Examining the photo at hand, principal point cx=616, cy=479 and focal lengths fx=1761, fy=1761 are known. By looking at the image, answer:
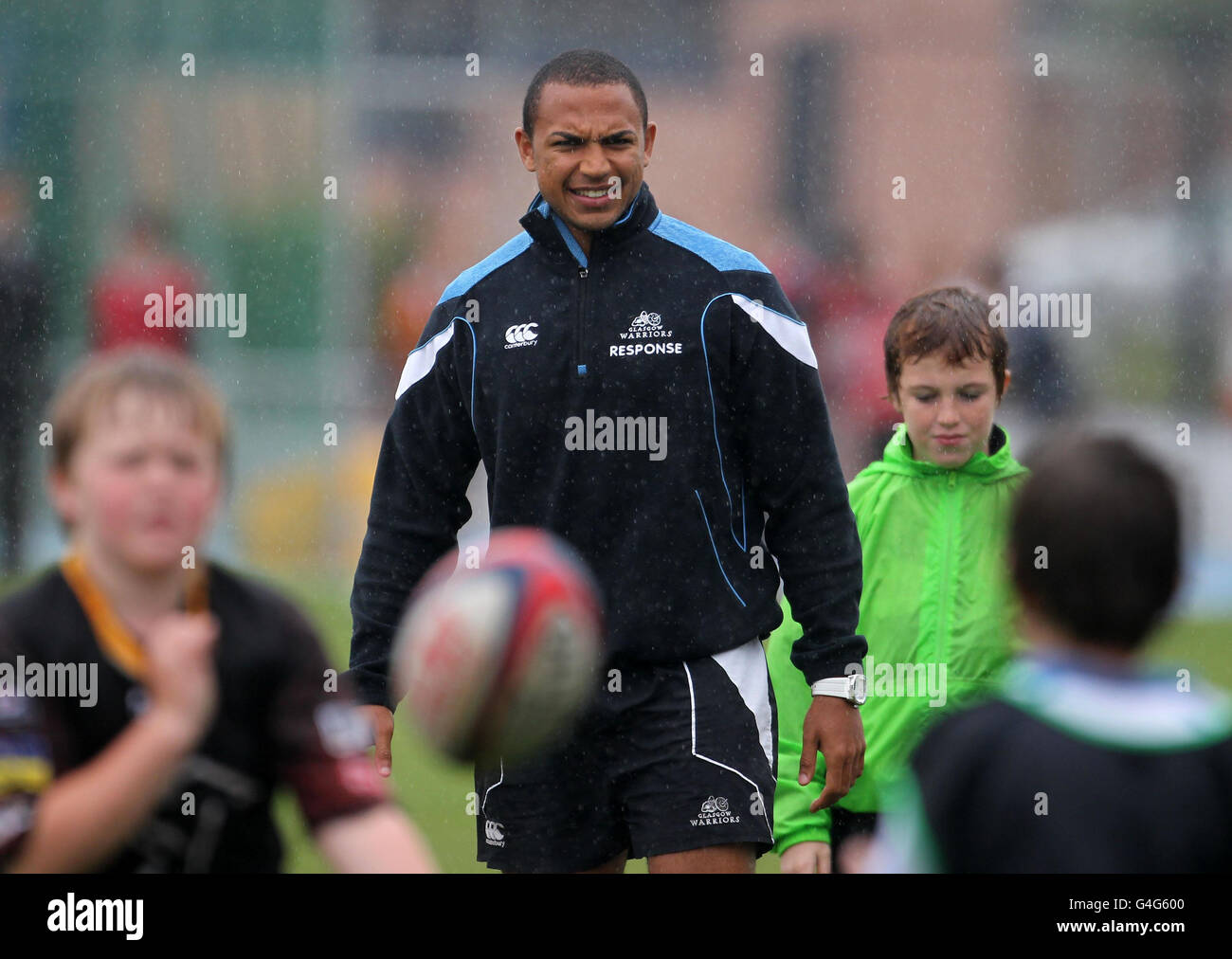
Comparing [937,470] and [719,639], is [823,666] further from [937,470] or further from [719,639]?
[937,470]

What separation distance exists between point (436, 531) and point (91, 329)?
959cm

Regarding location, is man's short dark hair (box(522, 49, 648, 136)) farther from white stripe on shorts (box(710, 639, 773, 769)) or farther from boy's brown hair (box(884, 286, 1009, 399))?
white stripe on shorts (box(710, 639, 773, 769))

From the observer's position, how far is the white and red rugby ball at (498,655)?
3.15 metres

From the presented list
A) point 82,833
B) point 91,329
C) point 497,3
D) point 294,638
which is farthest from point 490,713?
point 497,3

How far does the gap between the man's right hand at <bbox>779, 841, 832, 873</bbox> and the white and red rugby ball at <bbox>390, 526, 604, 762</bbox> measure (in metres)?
0.88

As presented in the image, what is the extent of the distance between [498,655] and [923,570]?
1339mm

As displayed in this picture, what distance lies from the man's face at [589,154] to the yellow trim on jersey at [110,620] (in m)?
1.51

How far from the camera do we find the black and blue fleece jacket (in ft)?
12.5

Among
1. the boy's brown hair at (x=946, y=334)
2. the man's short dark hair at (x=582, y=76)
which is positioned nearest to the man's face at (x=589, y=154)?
the man's short dark hair at (x=582, y=76)

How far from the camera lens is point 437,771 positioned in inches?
308

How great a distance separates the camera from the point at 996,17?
20016 mm

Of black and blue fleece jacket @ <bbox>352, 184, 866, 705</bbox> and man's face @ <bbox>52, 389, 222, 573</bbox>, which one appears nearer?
man's face @ <bbox>52, 389, 222, 573</bbox>

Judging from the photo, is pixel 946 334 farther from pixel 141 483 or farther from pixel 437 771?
pixel 437 771

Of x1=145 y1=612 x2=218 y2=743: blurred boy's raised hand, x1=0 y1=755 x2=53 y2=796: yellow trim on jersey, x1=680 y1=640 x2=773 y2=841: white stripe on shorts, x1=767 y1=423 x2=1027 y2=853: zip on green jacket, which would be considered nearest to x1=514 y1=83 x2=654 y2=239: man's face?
x1=767 y1=423 x2=1027 y2=853: zip on green jacket
